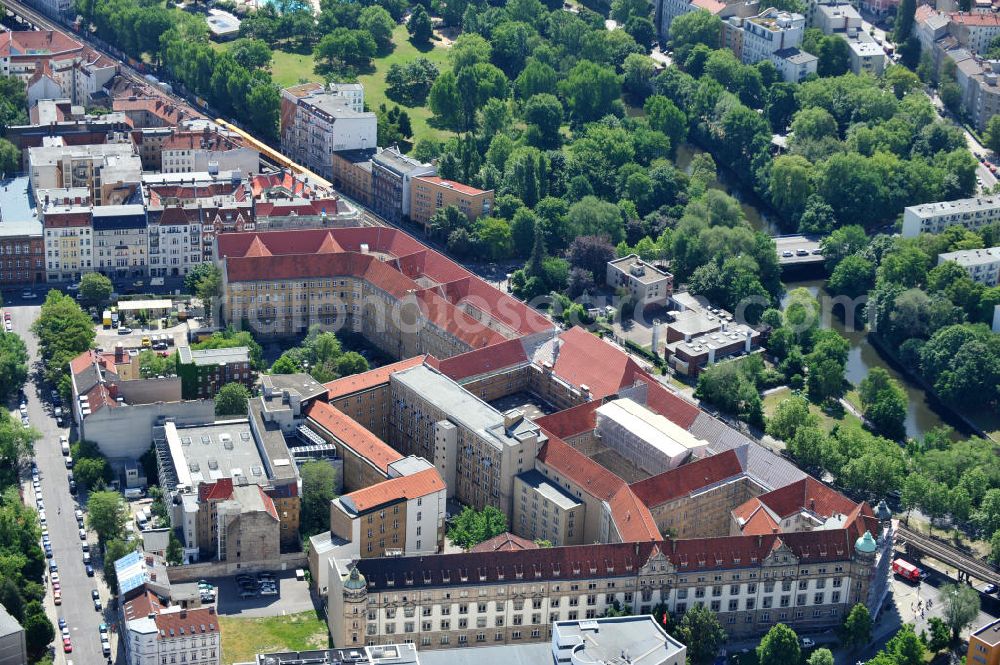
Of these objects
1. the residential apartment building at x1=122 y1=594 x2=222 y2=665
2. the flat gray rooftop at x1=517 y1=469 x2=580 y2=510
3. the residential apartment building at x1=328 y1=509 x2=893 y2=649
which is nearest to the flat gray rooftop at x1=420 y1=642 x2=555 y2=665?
the residential apartment building at x1=328 y1=509 x2=893 y2=649

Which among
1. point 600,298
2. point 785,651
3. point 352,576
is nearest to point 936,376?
point 600,298

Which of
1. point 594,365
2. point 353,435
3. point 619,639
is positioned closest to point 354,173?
point 594,365

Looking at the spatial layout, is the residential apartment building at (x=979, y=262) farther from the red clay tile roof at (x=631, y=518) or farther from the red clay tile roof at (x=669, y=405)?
the red clay tile roof at (x=631, y=518)

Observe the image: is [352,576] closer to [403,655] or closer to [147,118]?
[403,655]

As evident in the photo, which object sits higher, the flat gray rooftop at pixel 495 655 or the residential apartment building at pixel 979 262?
Answer: the residential apartment building at pixel 979 262

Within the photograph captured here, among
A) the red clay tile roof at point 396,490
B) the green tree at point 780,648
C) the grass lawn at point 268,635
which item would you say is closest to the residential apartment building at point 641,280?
the red clay tile roof at point 396,490

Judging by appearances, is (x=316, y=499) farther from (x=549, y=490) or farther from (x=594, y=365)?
(x=594, y=365)
